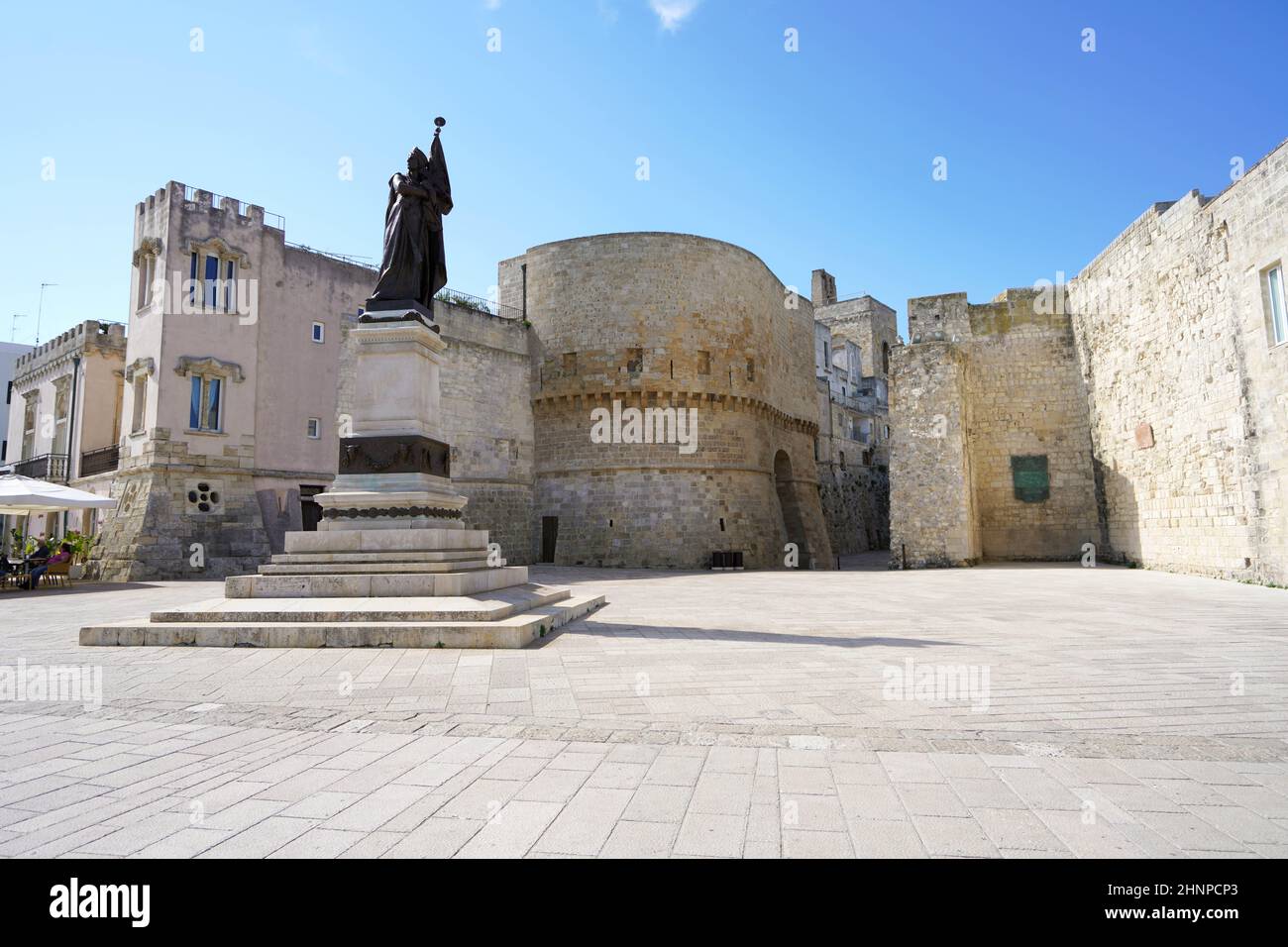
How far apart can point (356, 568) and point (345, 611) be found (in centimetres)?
121

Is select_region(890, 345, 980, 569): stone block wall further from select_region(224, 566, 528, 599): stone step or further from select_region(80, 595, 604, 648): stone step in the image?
select_region(80, 595, 604, 648): stone step

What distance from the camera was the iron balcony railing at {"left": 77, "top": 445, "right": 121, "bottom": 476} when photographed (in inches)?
841

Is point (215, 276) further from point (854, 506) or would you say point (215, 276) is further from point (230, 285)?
point (854, 506)

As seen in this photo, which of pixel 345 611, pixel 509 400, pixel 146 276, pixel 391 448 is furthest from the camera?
pixel 509 400

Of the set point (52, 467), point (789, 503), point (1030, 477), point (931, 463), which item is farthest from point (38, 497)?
point (1030, 477)

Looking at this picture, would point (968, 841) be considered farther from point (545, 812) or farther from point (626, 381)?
point (626, 381)

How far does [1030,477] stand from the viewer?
1962 cm

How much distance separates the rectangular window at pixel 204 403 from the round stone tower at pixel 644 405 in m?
9.86

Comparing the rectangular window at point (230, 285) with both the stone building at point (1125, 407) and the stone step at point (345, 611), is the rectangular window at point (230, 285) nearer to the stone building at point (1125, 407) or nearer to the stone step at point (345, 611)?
the stone step at point (345, 611)

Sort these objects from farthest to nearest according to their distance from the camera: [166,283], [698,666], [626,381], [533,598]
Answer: [626,381] → [166,283] → [533,598] → [698,666]

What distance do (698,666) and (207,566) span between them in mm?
17387

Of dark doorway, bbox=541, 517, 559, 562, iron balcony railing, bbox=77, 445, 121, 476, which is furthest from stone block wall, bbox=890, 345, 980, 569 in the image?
iron balcony railing, bbox=77, 445, 121, 476

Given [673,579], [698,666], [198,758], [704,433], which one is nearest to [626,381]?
[704,433]

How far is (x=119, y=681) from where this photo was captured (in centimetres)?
518
